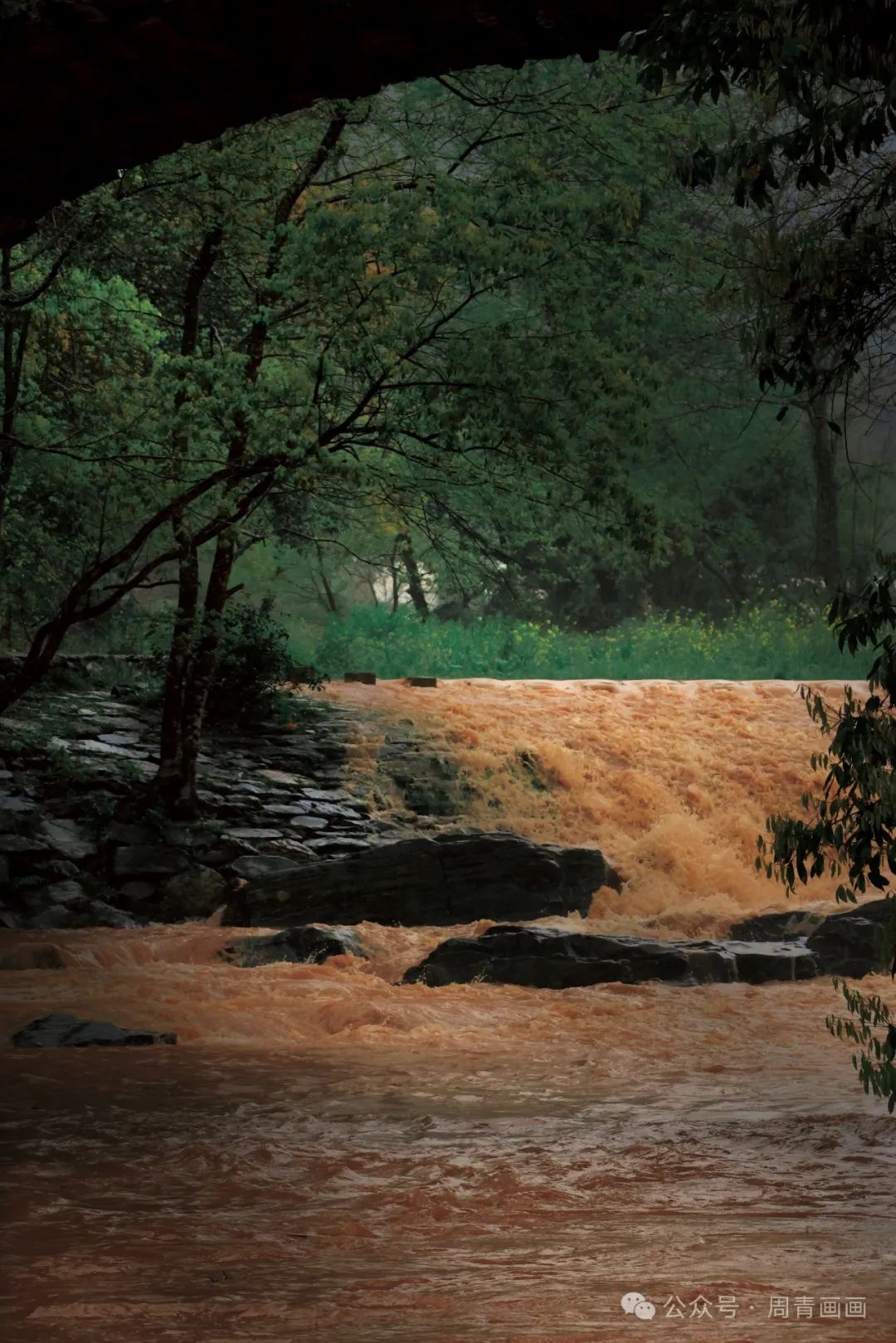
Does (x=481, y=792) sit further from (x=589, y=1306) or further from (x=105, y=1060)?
(x=589, y=1306)

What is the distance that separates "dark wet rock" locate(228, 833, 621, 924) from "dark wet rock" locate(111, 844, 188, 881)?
97 centimetres

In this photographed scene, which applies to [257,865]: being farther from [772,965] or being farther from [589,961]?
[772,965]

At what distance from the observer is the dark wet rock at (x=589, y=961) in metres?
10.6

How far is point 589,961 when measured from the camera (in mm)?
10852

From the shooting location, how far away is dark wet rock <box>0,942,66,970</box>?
1101 cm

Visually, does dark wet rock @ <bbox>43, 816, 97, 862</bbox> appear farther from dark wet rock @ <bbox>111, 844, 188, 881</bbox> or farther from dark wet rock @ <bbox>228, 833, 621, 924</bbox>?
dark wet rock @ <bbox>228, 833, 621, 924</bbox>

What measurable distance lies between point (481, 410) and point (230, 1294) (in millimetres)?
7208

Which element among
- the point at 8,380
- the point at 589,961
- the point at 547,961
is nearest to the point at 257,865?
the point at 547,961

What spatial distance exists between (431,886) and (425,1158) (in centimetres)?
706

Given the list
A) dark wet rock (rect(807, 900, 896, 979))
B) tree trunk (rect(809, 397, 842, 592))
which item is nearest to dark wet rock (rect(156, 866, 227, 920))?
dark wet rock (rect(807, 900, 896, 979))

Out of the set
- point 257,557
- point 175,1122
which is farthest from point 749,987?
point 257,557

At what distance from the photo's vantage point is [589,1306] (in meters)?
3.99

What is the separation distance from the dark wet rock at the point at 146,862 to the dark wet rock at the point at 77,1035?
15.5 ft

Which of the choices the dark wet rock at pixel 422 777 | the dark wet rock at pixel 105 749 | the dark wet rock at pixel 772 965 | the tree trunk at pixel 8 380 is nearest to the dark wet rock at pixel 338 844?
the dark wet rock at pixel 422 777
